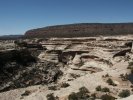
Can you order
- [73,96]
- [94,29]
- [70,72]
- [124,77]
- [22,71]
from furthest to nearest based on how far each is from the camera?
[94,29]
[22,71]
[70,72]
[124,77]
[73,96]

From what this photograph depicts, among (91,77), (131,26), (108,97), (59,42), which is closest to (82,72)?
(91,77)

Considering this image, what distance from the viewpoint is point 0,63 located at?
3862cm

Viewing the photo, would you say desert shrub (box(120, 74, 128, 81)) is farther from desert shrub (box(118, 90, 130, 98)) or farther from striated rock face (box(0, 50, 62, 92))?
striated rock face (box(0, 50, 62, 92))

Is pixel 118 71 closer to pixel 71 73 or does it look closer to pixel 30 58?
pixel 71 73

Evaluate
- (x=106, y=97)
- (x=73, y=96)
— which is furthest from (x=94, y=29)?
(x=106, y=97)

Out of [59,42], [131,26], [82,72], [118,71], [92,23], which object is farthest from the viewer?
[92,23]

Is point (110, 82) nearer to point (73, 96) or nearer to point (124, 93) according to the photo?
point (124, 93)

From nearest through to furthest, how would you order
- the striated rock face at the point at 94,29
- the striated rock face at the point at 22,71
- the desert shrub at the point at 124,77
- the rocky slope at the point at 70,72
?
1. the rocky slope at the point at 70,72
2. the desert shrub at the point at 124,77
3. the striated rock face at the point at 22,71
4. the striated rock face at the point at 94,29

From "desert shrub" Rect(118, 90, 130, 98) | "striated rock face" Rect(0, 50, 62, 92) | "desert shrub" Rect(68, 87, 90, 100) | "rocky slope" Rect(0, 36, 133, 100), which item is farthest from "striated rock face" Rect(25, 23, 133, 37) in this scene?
"desert shrub" Rect(118, 90, 130, 98)

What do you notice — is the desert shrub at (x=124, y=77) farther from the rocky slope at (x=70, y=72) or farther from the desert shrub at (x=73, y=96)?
the desert shrub at (x=73, y=96)

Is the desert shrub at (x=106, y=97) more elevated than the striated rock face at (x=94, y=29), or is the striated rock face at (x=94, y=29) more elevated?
the striated rock face at (x=94, y=29)

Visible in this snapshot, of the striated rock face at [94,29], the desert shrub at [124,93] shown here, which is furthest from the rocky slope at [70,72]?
the striated rock face at [94,29]

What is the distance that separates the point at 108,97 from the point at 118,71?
8496 millimetres

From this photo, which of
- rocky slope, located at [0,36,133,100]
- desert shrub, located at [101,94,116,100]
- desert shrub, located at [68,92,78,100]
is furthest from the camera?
rocky slope, located at [0,36,133,100]
